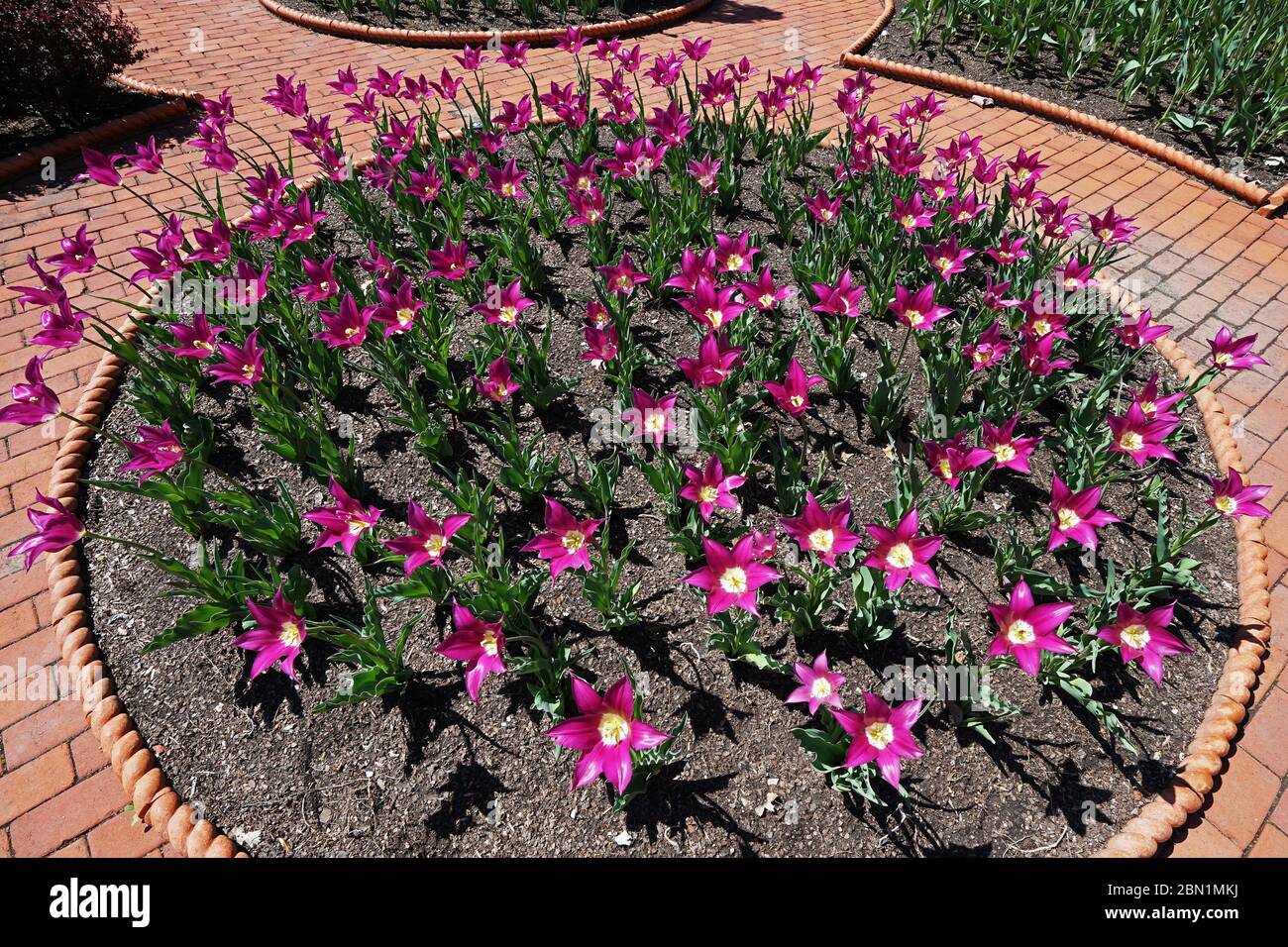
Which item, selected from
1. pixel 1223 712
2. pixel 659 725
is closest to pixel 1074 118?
pixel 1223 712

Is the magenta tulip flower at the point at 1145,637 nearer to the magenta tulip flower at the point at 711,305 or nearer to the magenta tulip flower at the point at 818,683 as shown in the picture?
the magenta tulip flower at the point at 818,683

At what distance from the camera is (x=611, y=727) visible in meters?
1.69

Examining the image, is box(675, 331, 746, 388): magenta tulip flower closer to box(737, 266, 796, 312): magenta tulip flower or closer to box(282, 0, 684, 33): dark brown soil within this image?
box(737, 266, 796, 312): magenta tulip flower

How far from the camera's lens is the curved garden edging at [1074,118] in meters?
4.60

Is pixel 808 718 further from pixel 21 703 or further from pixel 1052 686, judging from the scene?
pixel 21 703

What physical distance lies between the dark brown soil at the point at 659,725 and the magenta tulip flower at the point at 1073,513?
A: 49 centimetres

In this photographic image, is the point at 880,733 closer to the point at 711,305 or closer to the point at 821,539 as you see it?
the point at 821,539

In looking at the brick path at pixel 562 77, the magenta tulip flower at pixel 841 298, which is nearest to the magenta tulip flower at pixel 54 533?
the brick path at pixel 562 77

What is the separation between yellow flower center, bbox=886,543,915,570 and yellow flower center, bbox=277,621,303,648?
1682mm

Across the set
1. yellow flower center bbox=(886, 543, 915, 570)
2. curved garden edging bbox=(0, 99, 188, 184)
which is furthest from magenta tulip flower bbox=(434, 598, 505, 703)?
curved garden edging bbox=(0, 99, 188, 184)

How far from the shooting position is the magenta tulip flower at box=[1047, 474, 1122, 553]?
2.02 meters

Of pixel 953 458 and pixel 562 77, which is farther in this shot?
pixel 562 77

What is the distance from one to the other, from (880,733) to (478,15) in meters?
7.74
